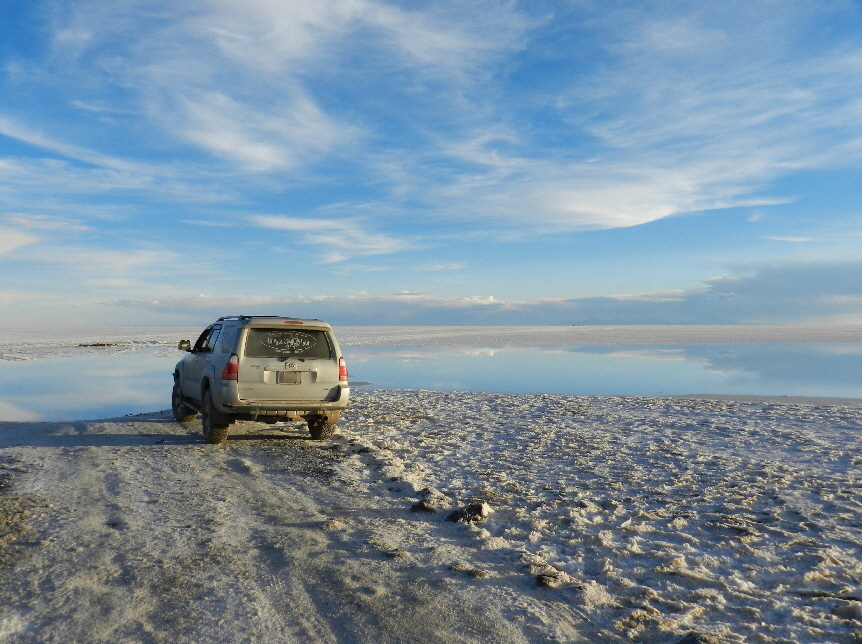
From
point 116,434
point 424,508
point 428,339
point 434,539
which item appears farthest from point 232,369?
point 428,339

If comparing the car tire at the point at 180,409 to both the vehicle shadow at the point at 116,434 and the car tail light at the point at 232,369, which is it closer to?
the vehicle shadow at the point at 116,434

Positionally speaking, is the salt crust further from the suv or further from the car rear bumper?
the suv

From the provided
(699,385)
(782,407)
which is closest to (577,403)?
(782,407)

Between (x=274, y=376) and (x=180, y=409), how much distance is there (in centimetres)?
381

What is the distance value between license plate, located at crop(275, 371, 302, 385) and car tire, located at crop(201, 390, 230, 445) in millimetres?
1055

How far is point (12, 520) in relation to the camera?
649cm

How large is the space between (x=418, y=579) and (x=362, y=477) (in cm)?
366

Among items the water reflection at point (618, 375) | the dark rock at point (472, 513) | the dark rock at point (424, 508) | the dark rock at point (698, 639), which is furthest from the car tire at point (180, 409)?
the dark rock at point (698, 639)

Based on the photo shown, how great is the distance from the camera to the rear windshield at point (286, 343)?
423 inches

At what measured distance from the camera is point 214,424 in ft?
35.4

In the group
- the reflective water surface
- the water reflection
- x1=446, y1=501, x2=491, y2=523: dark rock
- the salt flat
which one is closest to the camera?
x1=446, y1=501, x2=491, y2=523: dark rock

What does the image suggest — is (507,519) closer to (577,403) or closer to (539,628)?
(539,628)

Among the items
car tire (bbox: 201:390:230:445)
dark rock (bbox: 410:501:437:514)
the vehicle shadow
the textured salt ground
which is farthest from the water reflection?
dark rock (bbox: 410:501:437:514)

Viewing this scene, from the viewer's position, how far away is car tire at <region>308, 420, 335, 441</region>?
11.4 metres
